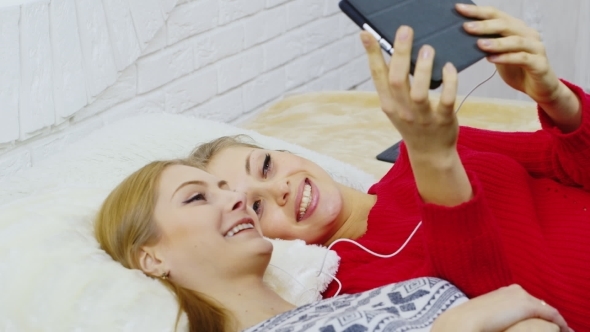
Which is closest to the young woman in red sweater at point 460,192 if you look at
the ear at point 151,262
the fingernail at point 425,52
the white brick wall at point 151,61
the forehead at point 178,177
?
the fingernail at point 425,52

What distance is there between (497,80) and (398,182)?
1.67m

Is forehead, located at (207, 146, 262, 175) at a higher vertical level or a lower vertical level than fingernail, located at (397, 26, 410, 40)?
lower

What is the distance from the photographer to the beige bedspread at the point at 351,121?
196cm

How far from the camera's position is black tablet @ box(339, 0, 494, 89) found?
3.12 feet


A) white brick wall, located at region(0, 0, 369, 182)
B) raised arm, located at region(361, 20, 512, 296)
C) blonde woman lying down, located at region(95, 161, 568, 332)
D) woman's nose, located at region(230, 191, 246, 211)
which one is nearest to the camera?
raised arm, located at region(361, 20, 512, 296)

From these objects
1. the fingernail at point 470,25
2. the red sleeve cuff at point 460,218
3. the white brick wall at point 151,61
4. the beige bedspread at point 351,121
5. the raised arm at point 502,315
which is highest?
the fingernail at point 470,25

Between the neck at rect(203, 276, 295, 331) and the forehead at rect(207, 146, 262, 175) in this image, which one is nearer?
the neck at rect(203, 276, 295, 331)

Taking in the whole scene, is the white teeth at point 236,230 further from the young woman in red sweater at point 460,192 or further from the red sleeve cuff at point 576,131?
the red sleeve cuff at point 576,131

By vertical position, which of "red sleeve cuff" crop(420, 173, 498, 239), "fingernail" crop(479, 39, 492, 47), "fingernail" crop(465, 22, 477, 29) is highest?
"fingernail" crop(465, 22, 477, 29)

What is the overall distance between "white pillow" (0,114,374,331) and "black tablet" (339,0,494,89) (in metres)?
0.41

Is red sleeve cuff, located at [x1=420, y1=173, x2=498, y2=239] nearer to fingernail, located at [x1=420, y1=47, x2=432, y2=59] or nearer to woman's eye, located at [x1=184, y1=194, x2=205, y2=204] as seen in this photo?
fingernail, located at [x1=420, y1=47, x2=432, y2=59]

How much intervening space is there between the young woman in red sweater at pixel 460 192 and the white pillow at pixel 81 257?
0.28ft

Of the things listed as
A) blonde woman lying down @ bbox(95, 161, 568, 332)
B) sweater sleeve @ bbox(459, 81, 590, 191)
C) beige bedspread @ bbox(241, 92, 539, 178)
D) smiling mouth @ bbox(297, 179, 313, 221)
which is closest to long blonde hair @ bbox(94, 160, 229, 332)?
blonde woman lying down @ bbox(95, 161, 568, 332)

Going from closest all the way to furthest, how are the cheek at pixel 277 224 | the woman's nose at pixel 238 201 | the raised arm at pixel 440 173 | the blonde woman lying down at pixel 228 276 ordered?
the raised arm at pixel 440 173 < the blonde woman lying down at pixel 228 276 < the woman's nose at pixel 238 201 < the cheek at pixel 277 224
